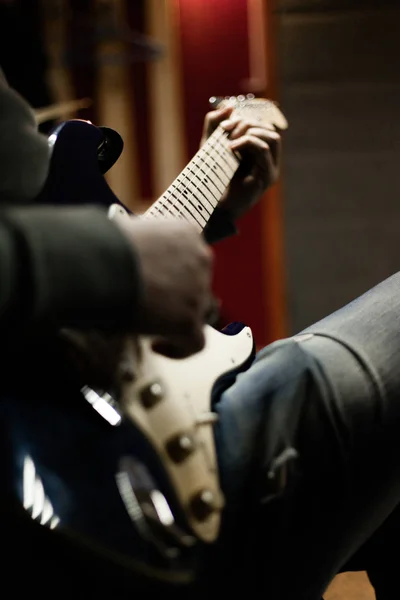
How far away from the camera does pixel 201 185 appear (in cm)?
80

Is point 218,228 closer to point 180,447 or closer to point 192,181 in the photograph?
point 192,181

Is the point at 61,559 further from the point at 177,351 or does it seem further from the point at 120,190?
the point at 120,190

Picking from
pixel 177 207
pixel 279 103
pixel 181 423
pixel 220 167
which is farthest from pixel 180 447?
pixel 279 103

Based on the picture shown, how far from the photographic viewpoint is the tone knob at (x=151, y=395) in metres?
0.49

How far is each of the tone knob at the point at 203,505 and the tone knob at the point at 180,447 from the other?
28 mm

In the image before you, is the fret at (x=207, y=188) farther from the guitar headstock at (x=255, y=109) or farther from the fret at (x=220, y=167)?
the guitar headstock at (x=255, y=109)

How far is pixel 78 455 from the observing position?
0.45 metres

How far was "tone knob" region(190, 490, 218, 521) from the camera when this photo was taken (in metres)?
0.47

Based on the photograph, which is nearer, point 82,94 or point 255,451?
point 255,451

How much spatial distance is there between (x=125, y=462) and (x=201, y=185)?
0.42 meters

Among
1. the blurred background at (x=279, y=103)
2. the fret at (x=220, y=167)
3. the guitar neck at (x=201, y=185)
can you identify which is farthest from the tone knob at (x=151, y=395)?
the blurred background at (x=279, y=103)

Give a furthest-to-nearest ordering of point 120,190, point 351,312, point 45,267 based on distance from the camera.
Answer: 1. point 120,190
2. point 351,312
3. point 45,267

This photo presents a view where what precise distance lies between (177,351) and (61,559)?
172 mm

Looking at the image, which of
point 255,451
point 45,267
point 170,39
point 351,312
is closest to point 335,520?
point 255,451
